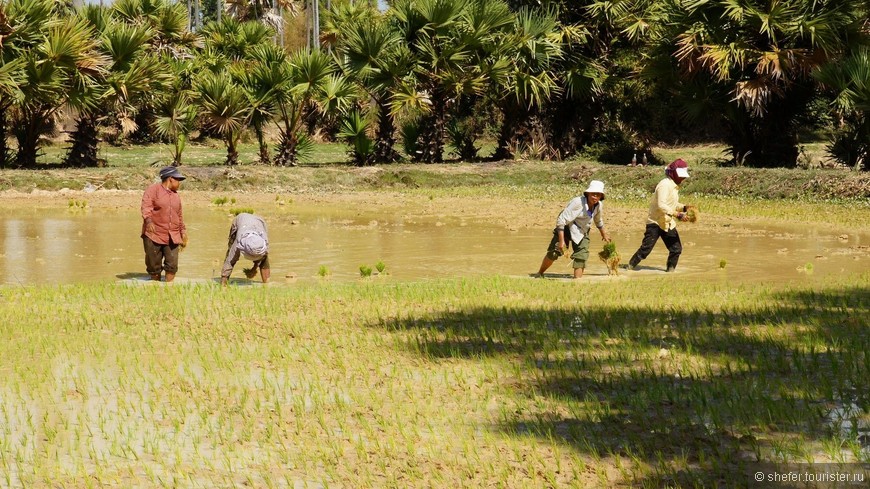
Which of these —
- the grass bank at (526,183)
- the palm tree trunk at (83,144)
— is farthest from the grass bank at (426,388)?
the palm tree trunk at (83,144)

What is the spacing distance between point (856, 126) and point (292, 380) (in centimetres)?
2044

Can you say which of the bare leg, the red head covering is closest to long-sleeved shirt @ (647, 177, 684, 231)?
the red head covering

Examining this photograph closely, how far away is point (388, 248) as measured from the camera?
55.7ft

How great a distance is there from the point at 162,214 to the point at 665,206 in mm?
6065

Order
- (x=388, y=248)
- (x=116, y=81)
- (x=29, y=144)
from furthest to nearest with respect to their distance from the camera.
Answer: (x=29, y=144)
(x=116, y=81)
(x=388, y=248)

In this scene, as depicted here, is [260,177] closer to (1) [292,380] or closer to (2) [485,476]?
(1) [292,380]

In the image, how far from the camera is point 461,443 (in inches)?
244

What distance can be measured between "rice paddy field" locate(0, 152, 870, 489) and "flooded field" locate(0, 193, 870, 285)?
7.26ft

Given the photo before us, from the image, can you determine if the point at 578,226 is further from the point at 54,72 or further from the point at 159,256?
the point at 54,72

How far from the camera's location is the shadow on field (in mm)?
5984

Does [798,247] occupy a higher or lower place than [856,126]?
lower

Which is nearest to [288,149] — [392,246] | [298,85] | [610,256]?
[298,85]

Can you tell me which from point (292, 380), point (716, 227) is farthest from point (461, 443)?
point (716, 227)

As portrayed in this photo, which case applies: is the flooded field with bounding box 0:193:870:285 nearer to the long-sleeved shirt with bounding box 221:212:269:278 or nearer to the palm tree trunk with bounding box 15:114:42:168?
the long-sleeved shirt with bounding box 221:212:269:278
